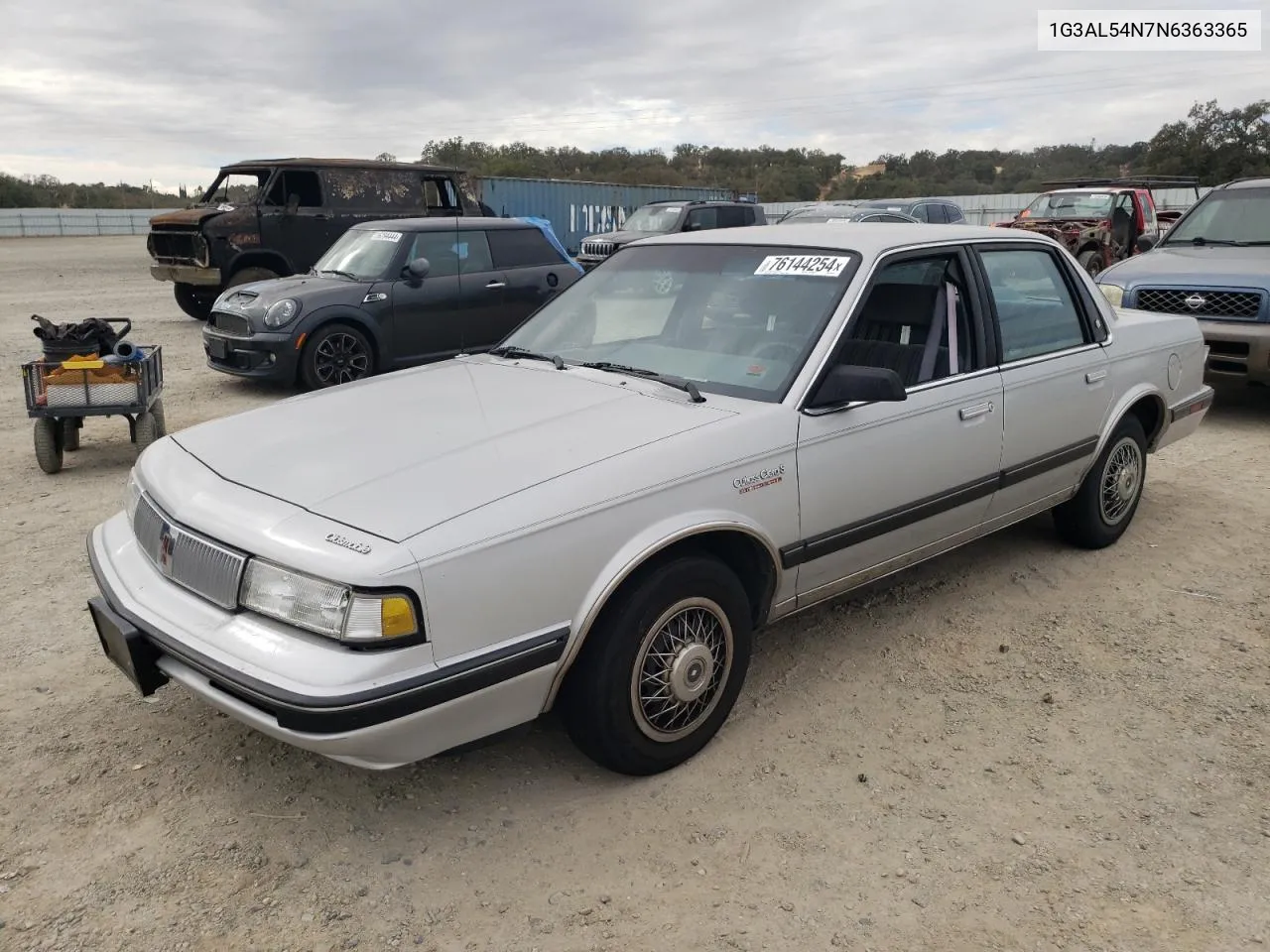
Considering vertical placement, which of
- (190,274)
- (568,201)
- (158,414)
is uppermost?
(568,201)

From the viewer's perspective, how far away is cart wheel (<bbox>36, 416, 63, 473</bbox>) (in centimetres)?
628

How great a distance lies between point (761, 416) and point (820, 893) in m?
1.45

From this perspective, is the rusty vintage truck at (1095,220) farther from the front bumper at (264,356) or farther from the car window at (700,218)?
the front bumper at (264,356)

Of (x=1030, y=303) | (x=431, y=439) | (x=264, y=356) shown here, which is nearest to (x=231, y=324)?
(x=264, y=356)

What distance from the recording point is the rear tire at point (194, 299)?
47.2ft

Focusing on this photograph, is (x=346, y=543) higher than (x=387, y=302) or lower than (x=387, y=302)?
lower

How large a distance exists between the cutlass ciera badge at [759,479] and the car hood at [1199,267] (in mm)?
6329

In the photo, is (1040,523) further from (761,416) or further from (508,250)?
(508,250)

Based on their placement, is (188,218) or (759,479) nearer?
(759,479)

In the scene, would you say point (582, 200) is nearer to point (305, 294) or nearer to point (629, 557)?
point (305, 294)

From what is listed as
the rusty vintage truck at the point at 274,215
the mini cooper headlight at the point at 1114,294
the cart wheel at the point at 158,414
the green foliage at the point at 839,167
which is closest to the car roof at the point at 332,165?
the rusty vintage truck at the point at 274,215

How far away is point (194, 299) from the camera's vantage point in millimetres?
14547

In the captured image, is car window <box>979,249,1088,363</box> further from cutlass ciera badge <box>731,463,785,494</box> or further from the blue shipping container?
the blue shipping container

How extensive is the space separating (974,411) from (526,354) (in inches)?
73.8
